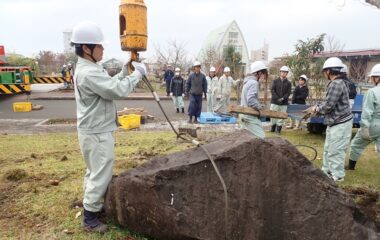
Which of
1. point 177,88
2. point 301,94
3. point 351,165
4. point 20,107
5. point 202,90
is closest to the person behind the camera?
point 351,165

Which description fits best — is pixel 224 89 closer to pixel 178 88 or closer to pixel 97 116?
pixel 178 88

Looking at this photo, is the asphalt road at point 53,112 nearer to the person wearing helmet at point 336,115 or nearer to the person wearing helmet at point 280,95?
A: the person wearing helmet at point 280,95

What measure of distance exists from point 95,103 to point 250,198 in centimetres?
161

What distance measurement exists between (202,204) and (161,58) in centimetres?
2767

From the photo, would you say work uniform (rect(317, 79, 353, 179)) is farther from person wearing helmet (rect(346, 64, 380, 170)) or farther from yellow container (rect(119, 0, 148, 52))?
yellow container (rect(119, 0, 148, 52))

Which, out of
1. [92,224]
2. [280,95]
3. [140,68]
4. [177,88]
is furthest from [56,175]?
[177,88]

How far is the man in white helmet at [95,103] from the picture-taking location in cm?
305

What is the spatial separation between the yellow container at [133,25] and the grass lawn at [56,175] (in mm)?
1783

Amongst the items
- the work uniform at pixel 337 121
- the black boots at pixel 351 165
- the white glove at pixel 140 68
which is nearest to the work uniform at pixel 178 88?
the black boots at pixel 351 165

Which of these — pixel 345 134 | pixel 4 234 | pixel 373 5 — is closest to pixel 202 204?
pixel 4 234

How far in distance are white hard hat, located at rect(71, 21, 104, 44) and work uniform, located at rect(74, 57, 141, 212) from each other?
181mm

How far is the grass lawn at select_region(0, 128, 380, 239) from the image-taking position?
3.49 meters

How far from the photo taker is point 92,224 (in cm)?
336

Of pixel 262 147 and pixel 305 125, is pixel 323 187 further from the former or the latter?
pixel 305 125
